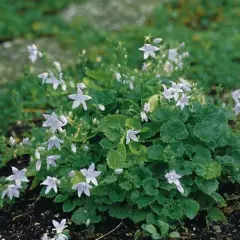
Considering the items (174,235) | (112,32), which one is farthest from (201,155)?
(112,32)

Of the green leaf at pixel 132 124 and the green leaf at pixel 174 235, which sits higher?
the green leaf at pixel 132 124

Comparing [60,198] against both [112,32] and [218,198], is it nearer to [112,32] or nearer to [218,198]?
[218,198]

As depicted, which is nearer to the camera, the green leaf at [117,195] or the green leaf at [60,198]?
the green leaf at [117,195]

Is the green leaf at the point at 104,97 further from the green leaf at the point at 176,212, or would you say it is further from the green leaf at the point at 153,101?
the green leaf at the point at 176,212

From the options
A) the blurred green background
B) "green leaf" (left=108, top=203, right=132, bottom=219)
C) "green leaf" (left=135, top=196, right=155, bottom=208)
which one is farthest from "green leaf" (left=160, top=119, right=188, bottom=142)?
the blurred green background

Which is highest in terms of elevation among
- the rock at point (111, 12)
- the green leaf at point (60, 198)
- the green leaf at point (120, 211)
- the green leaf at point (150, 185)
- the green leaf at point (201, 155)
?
the green leaf at point (201, 155)

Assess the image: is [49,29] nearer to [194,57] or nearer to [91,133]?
[194,57]

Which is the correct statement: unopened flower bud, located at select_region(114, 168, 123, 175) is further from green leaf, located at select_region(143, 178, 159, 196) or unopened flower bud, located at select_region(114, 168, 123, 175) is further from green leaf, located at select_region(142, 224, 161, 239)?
green leaf, located at select_region(142, 224, 161, 239)

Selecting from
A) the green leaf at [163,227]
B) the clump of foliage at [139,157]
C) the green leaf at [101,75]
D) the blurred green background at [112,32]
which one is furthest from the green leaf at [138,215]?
the blurred green background at [112,32]
